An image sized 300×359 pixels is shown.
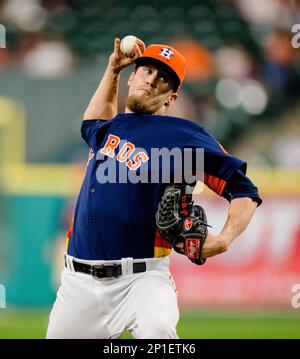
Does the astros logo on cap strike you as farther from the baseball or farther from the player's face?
the baseball

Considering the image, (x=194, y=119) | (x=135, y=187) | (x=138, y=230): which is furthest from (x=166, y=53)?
(x=194, y=119)

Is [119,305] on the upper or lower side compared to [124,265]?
lower

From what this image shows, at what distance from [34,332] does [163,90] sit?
9.32ft

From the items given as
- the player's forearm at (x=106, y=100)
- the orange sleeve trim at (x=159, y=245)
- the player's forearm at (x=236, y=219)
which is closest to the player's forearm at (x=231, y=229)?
the player's forearm at (x=236, y=219)

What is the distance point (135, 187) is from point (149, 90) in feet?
1.55

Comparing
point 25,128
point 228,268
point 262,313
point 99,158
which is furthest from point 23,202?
point 99,158

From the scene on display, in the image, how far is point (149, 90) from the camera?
10.9 feet

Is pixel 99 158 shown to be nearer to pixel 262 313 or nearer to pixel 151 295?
pixel 151 295

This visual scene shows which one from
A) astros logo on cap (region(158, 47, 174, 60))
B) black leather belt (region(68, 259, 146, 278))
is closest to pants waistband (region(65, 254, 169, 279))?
black leather belt (region(68, 259, 146, 278))

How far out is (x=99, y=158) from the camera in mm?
3287

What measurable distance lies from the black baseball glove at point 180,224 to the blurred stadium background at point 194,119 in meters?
2.66

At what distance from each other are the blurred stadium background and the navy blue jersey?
2.54 meters

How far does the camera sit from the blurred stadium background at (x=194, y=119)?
6262 mm

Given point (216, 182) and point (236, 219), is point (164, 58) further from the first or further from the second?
point (236, 219)
